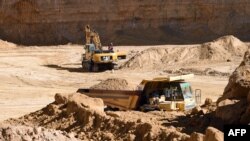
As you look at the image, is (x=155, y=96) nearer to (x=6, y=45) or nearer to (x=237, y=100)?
(x=237, y=100)

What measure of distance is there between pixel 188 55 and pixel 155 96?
16.4 meters

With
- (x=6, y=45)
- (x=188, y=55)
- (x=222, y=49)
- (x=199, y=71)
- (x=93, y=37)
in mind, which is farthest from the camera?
(x=6, y=45)

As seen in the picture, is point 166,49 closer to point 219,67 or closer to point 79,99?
point 219,67

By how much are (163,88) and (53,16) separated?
30296mm

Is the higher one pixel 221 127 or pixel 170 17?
pixel 170 17

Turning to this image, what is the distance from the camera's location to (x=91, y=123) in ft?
39.1

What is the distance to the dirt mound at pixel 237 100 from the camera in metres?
10.8

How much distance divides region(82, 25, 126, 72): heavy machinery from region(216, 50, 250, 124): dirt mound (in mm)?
15692

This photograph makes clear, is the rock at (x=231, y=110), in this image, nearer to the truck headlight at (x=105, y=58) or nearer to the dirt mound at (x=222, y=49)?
the truck headlight at (x=105, y=58)

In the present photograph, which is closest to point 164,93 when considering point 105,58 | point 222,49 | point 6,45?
point 105,58

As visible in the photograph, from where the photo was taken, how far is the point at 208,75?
27.0 metres

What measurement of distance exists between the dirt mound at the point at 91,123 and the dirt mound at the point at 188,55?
1603cm

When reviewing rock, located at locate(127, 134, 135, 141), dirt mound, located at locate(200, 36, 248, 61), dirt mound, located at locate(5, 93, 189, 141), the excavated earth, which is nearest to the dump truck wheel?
the excavated earth

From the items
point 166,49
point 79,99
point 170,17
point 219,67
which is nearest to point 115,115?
point 79,99
